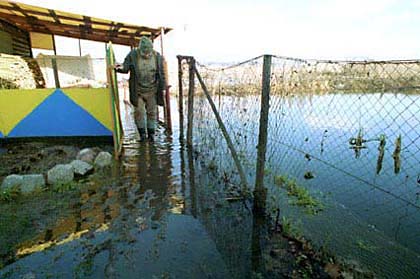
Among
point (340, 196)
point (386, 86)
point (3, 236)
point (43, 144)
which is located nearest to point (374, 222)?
point (340, 196)

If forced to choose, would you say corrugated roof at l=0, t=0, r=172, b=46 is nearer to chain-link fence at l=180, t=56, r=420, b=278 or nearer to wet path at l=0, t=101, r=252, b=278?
chain-link fence at l=180, t=56, r=420, b=278

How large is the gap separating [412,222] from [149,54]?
512 centimetres

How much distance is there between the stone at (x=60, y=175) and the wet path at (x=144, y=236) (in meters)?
0.49

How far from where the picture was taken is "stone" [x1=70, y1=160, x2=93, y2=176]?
15.0 feet

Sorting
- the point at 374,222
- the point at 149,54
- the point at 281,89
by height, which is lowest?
the point at 374,222

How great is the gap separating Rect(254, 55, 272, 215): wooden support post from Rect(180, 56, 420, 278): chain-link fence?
8.2 inches

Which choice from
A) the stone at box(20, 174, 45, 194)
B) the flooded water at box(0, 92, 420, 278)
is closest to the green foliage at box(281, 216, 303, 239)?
the flooded water at box(0, 92, 420, 278)

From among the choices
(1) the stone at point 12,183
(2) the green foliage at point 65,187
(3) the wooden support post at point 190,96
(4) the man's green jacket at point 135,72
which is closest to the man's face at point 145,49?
(4) the man's green jacket at point 135,72

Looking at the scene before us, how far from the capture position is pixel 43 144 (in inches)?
248

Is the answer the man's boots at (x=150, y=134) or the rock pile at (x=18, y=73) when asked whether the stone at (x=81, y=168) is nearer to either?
the man's boots at (x=150, y=134)

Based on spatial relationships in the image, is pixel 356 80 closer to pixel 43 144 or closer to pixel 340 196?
pixel 340 196

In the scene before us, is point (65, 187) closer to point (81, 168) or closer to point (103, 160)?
point (81, 168)

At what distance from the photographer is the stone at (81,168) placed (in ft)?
15.0

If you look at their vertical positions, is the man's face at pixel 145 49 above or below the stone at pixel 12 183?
above
